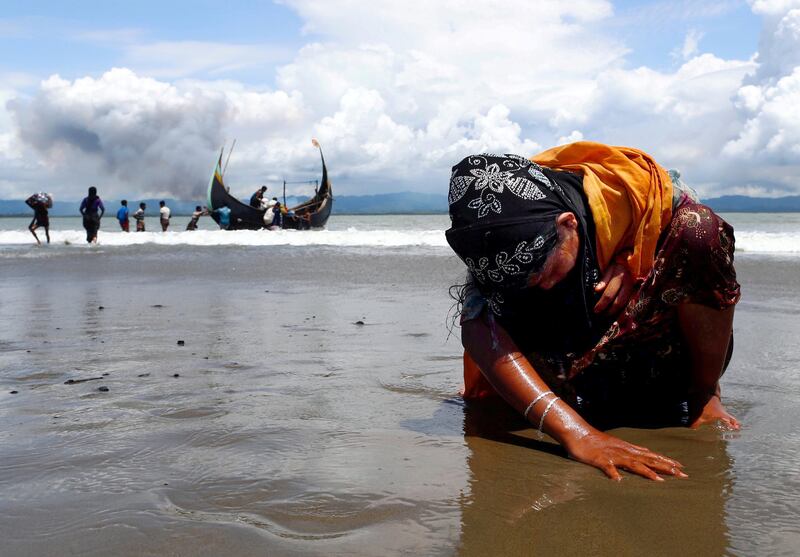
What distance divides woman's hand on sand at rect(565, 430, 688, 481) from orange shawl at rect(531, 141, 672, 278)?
18.2 inches

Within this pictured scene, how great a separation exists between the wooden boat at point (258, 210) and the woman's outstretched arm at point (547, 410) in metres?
23.8

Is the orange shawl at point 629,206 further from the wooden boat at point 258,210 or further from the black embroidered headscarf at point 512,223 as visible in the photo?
the wooden boat at point 258,210

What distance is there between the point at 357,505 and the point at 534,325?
785mm

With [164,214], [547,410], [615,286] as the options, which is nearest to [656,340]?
[615,286]

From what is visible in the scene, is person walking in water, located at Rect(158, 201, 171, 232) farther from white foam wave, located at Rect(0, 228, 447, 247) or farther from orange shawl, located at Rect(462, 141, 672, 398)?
orange shawl, located at Rect(462, 141, 672, 398)

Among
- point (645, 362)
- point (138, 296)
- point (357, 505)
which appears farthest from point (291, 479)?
point (138, 296)

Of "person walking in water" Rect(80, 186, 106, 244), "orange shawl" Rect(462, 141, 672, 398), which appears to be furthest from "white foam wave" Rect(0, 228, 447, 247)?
"orange shawl" Rect(462, 141, 672, 398)

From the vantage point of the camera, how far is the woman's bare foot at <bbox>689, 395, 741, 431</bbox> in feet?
7.19

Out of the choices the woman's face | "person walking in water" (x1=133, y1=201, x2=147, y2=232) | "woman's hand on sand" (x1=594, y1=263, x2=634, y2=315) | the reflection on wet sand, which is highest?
"person walking in water" (x1=133, y1=201, x2=147, y2=232)

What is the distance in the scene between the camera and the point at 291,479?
1.76m

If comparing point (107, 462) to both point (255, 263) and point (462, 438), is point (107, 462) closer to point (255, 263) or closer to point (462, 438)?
point (462, 438)

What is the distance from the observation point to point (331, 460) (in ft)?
6.27

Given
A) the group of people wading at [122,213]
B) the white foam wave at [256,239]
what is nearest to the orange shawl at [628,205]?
the white foam wave at [256,239]

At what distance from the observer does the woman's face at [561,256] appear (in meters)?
1.84
